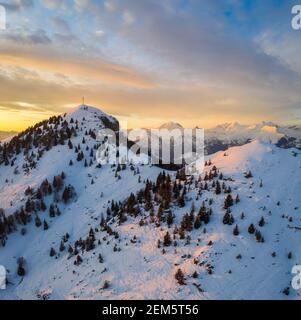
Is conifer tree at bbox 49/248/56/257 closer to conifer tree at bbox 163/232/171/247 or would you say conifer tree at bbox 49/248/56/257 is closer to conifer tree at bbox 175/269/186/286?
conifer tree at bbox 163/232/171/247

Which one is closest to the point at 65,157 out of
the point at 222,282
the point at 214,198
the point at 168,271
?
the point at 214,198

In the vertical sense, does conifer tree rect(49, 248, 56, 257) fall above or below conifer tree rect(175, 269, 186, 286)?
below

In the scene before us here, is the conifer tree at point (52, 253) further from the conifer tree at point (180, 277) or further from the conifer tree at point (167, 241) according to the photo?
the conifer tree at point (180, 277)

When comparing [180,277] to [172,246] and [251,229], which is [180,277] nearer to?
[172,246]

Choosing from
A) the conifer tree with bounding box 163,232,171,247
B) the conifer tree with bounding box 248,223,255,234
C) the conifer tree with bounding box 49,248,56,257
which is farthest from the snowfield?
the conifer tree with bounding box 163,232,171,247

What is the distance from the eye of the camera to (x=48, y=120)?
117 metres

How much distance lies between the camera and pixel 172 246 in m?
51.6

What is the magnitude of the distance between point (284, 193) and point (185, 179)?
1953cm

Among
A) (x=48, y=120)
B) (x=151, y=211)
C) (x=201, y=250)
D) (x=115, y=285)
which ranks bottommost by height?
(x=115, y=285)

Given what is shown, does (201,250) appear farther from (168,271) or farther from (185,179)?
(185,179)

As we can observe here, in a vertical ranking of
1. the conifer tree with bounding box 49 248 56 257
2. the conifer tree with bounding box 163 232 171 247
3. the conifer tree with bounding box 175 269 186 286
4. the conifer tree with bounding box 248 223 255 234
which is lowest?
Result: the conifer tree with bounding box 49 248 56 257

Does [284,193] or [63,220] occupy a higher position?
[284,193]

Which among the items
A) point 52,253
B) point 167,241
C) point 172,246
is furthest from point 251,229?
point 52,253

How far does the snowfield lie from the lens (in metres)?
43.7
